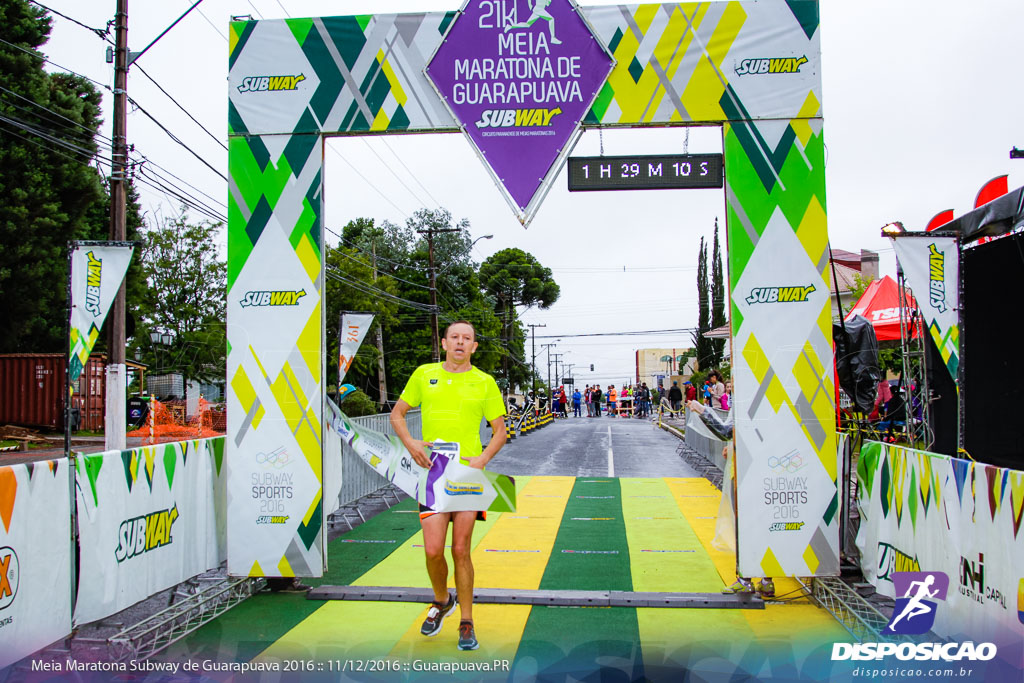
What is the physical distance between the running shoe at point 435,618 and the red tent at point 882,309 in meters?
9.17

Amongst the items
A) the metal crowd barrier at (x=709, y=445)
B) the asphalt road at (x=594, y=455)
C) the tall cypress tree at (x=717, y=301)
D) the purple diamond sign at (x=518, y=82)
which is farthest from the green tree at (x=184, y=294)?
the tall cypress tree at (x=717, y=301)

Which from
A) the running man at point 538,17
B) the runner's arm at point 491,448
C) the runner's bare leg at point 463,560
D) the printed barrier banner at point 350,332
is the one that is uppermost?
the running man at point 538,17

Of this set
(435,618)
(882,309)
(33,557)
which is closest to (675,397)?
(882,309)

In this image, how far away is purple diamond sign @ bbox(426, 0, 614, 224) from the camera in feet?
20.8

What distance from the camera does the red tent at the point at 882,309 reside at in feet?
40.4

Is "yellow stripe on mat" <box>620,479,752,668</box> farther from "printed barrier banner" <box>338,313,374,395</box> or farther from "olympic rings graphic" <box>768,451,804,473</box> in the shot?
"printed barrier banner" <box>338,313,374,395</box>

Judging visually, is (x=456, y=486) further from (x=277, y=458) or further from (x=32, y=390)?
(x=32, y=390)

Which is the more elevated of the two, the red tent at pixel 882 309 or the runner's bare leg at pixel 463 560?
the red tent at pixel 882 309

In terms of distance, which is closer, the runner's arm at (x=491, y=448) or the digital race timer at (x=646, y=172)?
the runner's arm at (x=491, y=448)

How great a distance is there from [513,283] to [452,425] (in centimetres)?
4796

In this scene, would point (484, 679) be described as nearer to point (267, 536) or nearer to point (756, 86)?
point (267, 536)

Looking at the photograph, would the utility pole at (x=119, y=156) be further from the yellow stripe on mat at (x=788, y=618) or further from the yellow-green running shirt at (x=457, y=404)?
the yellow stripe on mat at (x=788, y=618)

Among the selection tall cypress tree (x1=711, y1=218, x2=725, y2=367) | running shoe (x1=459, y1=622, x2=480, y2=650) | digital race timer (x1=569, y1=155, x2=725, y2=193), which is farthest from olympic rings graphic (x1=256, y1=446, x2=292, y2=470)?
tall cypress tree (x1=711, y1=218, x2=725, y2=367)

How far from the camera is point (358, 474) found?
10.7 m
